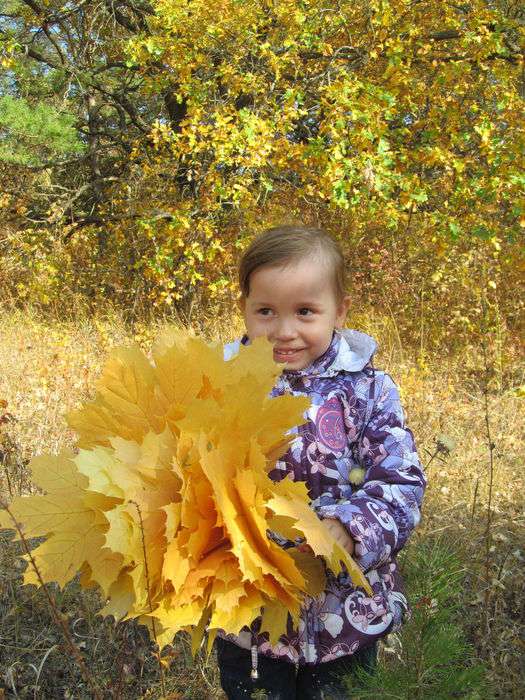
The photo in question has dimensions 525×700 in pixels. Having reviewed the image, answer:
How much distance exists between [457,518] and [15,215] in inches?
227

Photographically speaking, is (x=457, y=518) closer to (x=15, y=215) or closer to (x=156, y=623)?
(x=156, y=623)

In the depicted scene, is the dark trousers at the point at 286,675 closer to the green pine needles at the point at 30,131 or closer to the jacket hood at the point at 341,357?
the jacket hood at the point at 341,357

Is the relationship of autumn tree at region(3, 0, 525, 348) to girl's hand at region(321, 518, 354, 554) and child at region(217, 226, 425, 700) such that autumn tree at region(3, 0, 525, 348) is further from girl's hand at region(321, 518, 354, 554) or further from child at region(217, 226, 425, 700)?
girl's hand at region(321, 518, 354, 554)

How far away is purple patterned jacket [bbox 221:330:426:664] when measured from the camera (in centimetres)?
121

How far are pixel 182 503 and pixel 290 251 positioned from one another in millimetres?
790

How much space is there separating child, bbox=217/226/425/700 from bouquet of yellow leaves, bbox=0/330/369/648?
303 mm

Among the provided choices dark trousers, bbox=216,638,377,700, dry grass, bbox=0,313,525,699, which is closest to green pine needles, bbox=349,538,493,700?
dark trousers, bbox=216,638,377,700

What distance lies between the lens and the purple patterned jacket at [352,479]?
121 cm

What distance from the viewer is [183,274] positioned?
5.59 m

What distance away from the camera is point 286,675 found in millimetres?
1386

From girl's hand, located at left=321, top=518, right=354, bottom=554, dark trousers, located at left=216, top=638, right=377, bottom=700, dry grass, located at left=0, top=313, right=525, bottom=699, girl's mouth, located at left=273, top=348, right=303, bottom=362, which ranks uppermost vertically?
girl's mouth, located at left=273, top=348, right=303, bottom=362

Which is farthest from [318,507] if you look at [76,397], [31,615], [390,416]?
[76,397]

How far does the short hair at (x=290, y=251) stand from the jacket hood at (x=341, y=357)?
0.12 meters

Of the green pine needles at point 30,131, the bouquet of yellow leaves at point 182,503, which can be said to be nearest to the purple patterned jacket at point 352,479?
the bouquet of yellow leaves at point 182,503
